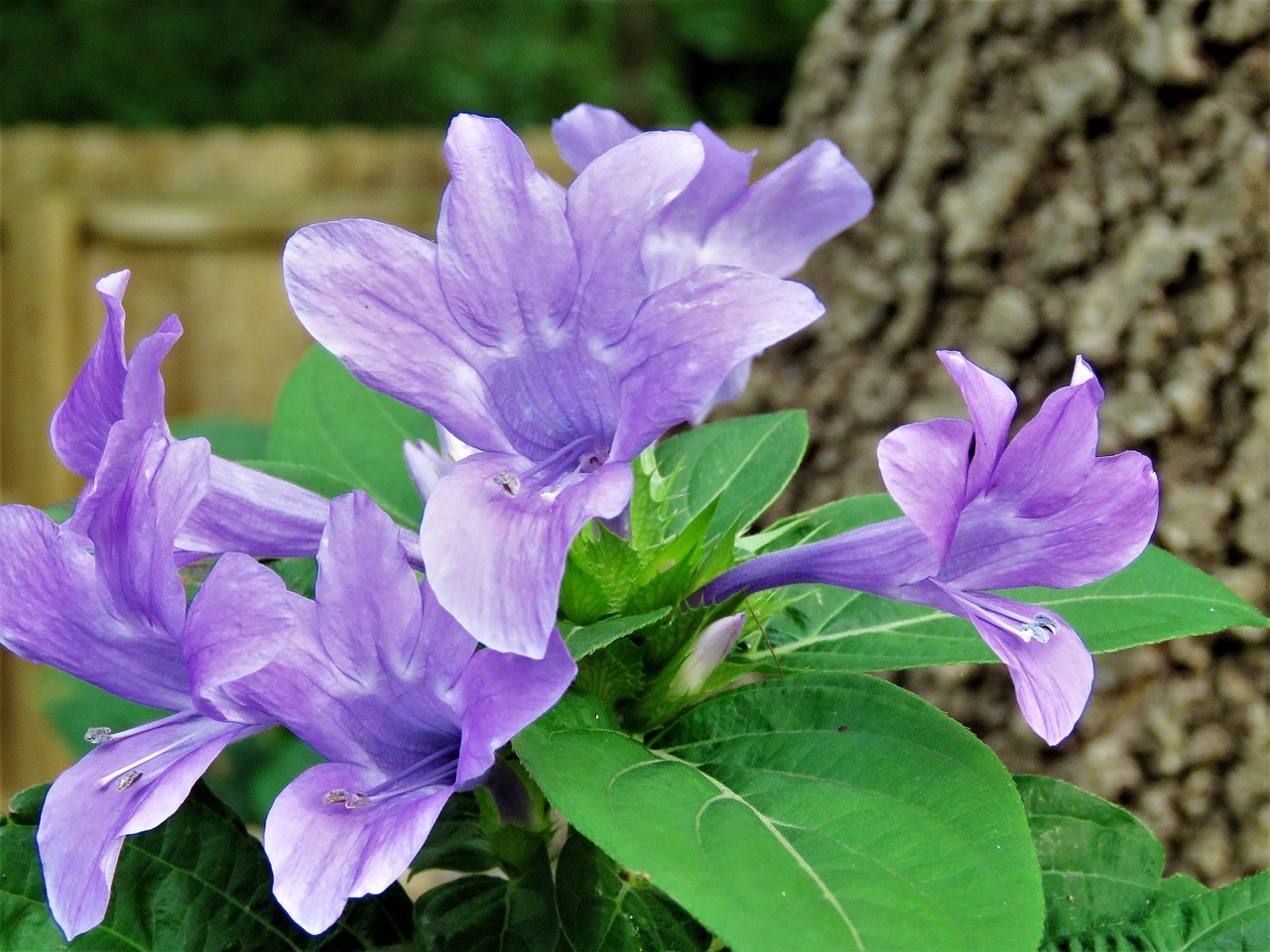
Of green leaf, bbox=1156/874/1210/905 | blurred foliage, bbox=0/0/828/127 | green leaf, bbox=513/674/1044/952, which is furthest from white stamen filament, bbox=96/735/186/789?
blurred foliage, bbox=0/0/828/127

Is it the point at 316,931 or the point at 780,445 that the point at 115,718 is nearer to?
the point at 780,445

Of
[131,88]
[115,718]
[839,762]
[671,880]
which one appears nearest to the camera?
[671,880]

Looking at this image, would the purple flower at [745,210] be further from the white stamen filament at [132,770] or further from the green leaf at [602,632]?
the white stamen filament at [132,770]

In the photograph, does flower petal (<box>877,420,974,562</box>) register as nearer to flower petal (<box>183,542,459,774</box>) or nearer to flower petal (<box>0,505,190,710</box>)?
flower petal (<box>183,542,459,774</box>)

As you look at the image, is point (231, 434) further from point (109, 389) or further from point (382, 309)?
point (382, 309)

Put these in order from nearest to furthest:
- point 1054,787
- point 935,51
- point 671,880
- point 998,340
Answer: point 671,880 < point 1054,787 < point 998,340 < point 935,51

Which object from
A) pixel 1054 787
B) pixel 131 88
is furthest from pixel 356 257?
pixel 131 88
